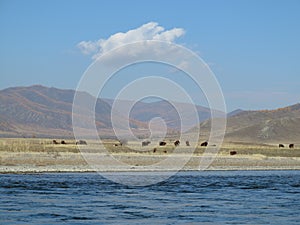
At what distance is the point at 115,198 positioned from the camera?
114 ft

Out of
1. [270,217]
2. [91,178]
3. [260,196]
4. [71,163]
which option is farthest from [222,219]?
[71,163]

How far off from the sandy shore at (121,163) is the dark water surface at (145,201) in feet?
27.9

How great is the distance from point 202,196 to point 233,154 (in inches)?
1712

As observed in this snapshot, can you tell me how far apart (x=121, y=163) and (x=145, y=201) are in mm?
30670

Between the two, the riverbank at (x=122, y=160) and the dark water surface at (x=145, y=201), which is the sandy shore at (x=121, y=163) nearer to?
the riverbank at (x=122, y=160)

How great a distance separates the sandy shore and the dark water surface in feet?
27.9

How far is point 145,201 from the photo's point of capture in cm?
3350

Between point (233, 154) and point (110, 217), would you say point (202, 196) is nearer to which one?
point (110, 217)

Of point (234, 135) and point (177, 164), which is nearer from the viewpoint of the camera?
point (177, 164)

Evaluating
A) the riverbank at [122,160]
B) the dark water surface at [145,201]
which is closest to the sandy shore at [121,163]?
the riverbank at [122,160]

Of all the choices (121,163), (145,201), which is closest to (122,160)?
(121,163)

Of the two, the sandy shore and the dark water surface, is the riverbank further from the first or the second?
the dark water surface

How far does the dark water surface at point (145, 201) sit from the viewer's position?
26.4 m

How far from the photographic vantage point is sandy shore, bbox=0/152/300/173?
2270 inches
